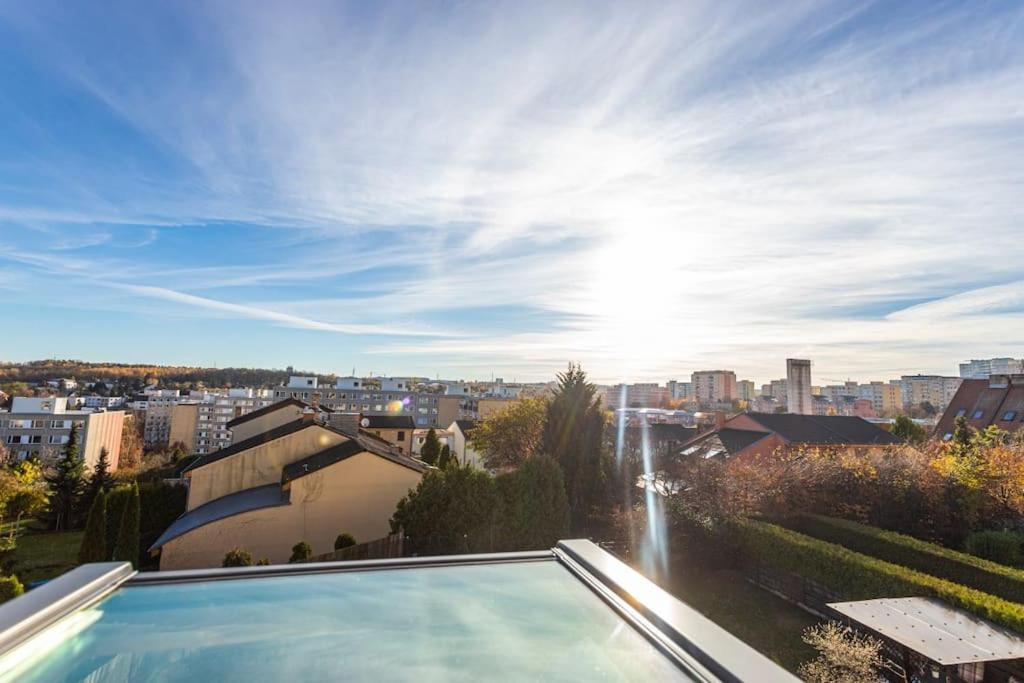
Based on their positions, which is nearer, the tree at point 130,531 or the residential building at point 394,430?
the tree at point 130,531

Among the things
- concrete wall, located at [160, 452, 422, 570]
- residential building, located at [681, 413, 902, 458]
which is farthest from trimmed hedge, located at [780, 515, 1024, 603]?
concrete wall, located at [160, 452, 422, 570]

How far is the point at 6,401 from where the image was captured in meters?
49.7

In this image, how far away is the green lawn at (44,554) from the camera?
14.4 m

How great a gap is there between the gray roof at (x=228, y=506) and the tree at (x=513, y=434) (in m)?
9.45

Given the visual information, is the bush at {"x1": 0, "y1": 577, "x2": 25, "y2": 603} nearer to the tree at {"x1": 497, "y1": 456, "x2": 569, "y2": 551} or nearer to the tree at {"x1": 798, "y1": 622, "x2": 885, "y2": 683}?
the tree at {"x1": 497, "y1": 456, "x2": 569, "y2": 551}

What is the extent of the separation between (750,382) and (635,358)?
10878 centimetres

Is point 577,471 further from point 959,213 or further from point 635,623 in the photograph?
point 635,623

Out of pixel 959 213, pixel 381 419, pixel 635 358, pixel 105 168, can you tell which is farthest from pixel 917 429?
pixel 105 168

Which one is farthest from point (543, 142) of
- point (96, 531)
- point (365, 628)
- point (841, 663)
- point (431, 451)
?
point (431, 451)

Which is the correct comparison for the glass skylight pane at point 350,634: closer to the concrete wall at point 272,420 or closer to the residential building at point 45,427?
the concrete wall at point 272,420

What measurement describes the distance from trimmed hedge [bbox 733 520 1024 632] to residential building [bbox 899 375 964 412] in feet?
374

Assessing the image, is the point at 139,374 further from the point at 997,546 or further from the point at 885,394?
the point at 885,394

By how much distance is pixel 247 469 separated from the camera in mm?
14625

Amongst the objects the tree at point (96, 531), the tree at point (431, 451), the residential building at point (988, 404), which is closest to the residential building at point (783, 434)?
the residential building at point (988, 404)
